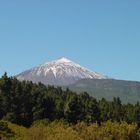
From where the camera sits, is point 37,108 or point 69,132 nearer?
point 69,132

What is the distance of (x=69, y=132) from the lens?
74125 mm

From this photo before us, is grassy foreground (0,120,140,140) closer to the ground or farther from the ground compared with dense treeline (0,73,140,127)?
closer to the ground

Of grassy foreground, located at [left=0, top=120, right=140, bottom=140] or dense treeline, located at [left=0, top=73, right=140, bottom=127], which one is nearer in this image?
grassy foreground, located at [left=0, top=120, right=140, bottom=140]

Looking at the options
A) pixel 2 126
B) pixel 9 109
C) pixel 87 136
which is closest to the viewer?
pixel 87 136

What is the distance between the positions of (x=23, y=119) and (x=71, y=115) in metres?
15.6

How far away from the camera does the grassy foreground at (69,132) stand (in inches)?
2773

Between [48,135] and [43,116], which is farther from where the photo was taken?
[43,116]

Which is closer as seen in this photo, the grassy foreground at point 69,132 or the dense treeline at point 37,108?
the grassy foreground at point 69,132

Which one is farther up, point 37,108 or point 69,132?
point 37,108

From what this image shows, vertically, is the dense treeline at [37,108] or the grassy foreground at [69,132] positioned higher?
the dense treeline at [37,108]

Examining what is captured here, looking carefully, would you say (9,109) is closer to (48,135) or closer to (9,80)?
(9,80)

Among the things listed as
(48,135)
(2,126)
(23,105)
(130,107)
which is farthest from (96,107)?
(48,135)

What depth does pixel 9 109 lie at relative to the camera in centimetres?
12600

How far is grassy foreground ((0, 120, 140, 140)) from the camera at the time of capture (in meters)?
70.4
